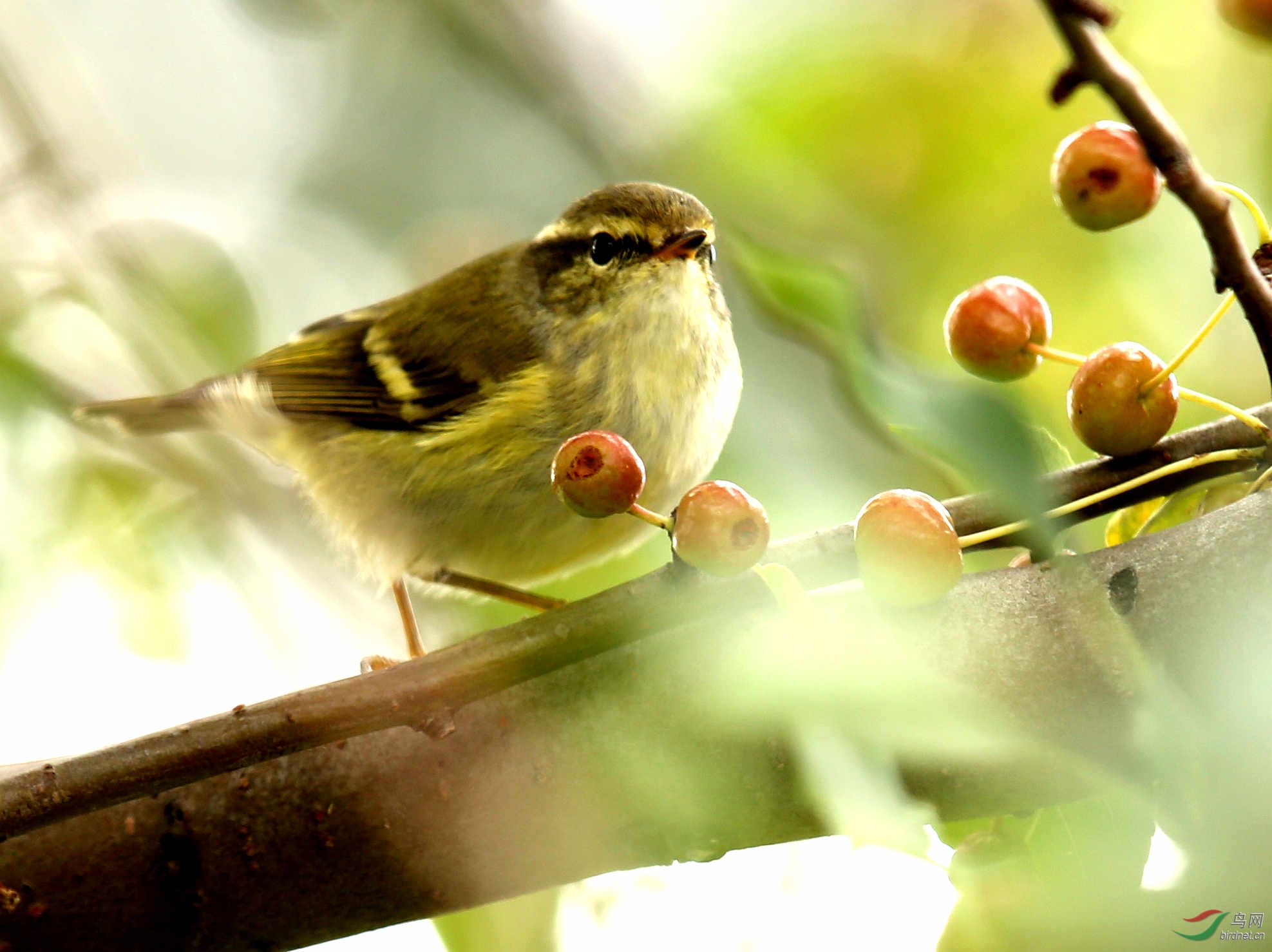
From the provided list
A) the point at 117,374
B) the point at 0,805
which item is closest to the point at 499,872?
the point at 0,805

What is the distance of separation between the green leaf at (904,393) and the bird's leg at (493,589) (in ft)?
5.35

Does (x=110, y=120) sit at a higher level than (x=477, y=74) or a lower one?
higher

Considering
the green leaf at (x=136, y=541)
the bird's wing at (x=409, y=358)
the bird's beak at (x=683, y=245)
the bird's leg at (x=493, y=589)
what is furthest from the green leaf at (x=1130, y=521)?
the green leaf at (x=136, y=541)

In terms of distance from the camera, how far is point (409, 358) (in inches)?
131

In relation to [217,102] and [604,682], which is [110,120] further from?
[604,682]

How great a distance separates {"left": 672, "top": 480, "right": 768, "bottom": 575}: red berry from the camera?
4.52 feet

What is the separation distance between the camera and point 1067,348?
2.78 metres

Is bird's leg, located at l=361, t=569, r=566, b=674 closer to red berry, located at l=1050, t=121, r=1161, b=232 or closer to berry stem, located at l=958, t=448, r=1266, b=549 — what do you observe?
berry stem, located at l=958, t=448, r=1266, b=549

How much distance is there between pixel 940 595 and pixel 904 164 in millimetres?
1825

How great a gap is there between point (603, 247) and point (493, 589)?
0.87 meters

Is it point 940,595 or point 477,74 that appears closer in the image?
point 940,595

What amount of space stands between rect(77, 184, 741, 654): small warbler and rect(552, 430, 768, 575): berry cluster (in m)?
1.13

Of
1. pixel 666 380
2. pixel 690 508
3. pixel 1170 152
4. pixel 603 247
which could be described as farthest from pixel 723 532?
pixel 603 247

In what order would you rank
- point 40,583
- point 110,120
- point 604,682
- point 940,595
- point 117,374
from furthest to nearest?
point 110,120 → point 117,374 → point 40,583 → point 604,682 → point 940,595
